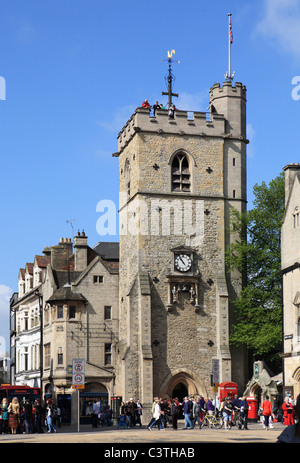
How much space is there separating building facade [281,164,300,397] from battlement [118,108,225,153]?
11968 millimetres

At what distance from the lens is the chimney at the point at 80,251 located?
6153 centimetres

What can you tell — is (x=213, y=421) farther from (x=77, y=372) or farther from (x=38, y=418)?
(x=77, y=372)

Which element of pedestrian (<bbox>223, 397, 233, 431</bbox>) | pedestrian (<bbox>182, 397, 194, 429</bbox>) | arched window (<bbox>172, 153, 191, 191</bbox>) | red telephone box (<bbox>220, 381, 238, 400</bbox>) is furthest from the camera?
arched window (<bbox>172, 153, 191, 191</bbox>)

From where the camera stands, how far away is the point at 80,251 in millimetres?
61688

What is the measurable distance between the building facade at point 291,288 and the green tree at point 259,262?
26.4ft

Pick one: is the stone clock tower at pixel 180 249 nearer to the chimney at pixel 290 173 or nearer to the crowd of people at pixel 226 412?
the crowd of people at pixel 226 412

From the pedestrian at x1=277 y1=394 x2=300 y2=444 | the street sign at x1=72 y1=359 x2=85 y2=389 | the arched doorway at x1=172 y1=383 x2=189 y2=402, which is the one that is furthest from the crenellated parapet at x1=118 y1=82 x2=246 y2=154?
the pedestrian at x1=277 y1=394 x2=300 y2=444

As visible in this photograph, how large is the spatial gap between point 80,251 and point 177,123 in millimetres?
13218

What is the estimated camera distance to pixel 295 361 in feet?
131

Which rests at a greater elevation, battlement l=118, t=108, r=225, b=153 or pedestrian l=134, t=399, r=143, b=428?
battlement l=118, t=108, r=225, b=153

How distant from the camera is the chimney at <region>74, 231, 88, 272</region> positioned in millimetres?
61531

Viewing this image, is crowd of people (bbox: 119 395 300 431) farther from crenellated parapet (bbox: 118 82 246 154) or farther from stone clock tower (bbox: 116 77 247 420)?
crenellated parapet (bbox: 118 82 246 154)

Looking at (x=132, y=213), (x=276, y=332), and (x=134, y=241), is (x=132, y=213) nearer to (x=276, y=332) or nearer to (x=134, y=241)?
(x=134, y=241)
